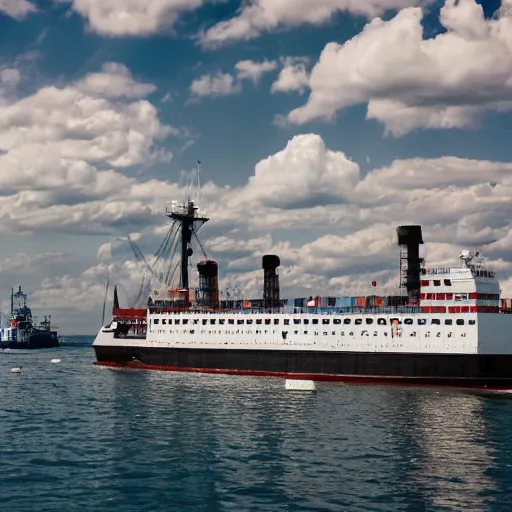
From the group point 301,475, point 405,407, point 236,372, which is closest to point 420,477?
point 301,475

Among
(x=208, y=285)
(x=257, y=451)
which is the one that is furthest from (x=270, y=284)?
(x=257, y=451)

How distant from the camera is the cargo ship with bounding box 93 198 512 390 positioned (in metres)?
68.1

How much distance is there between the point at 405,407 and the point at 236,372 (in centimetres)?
3314

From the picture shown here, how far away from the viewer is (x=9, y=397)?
2549 inches

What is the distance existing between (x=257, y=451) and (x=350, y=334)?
3826 centimetres

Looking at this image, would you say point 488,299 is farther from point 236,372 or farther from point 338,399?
point 236,372

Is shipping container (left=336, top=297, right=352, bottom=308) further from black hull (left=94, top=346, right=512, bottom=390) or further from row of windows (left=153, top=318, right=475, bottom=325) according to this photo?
black hull (left=94, top=346, right=512, bottom=390)

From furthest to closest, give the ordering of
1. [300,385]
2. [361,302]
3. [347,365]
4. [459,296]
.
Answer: [361,302]
[347,365]
[459,296]
[300,385]

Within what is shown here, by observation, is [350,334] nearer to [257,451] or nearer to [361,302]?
[361,302]

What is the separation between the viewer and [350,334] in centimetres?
7531

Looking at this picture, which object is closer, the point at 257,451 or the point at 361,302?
the point at 257,451

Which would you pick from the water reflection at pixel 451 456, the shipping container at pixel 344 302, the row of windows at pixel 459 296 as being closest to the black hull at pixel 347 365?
the shipping container at pixel 344 302

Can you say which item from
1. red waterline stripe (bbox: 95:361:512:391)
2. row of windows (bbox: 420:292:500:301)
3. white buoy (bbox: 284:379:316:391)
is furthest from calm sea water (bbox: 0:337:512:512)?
row of windows (bbox: 420:292:500:301)

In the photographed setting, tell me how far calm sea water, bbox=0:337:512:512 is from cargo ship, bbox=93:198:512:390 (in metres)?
5.45
